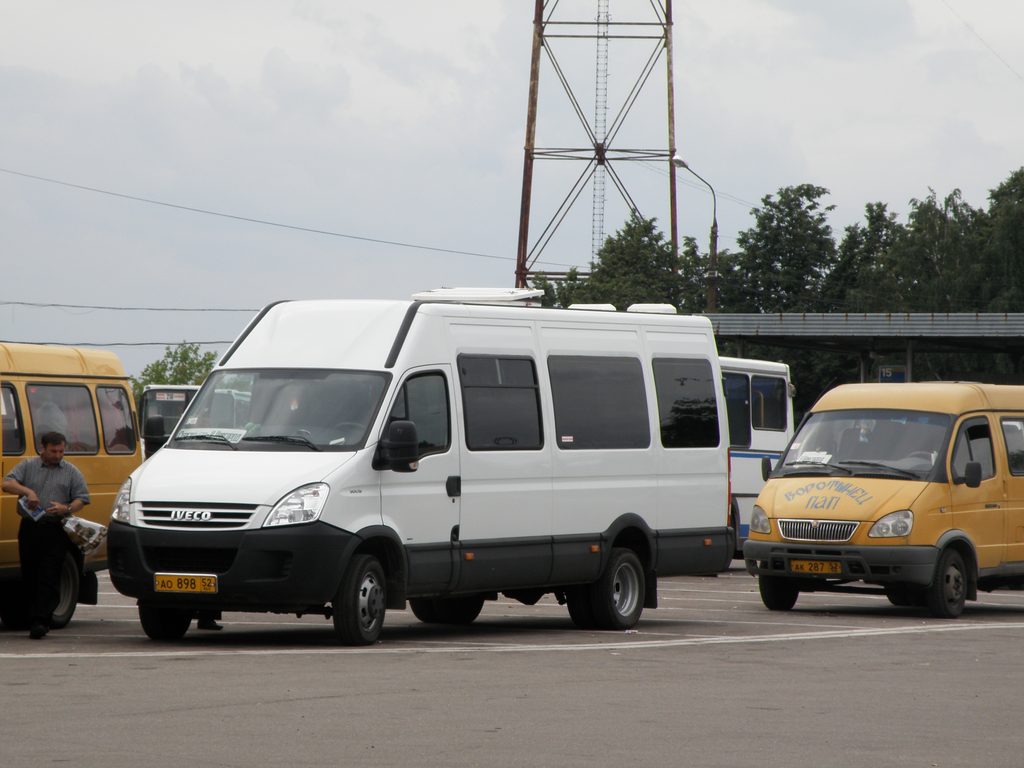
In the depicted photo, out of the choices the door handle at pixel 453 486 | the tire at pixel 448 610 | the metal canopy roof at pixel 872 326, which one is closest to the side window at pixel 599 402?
the door handle at pixel 453 486

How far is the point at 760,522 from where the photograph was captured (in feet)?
64.6

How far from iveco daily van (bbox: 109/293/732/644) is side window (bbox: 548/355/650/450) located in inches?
0.8

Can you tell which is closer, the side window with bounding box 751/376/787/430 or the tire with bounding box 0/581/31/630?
the tire with bounding box 0/581/31/630

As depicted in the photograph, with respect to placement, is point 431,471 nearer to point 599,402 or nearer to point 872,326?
point 599,402

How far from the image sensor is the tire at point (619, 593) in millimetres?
16938

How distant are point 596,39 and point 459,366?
3807 cm

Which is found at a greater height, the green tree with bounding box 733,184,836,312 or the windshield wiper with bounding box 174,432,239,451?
the green tree with bounding box 733,184,836,312

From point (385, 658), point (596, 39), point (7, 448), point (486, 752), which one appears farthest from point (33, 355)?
point (596, 39)

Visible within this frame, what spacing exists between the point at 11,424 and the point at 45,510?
108 centimetres

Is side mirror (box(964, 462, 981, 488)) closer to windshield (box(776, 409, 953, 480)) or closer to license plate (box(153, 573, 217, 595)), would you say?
windshield (box(776, 409, 953, 480))

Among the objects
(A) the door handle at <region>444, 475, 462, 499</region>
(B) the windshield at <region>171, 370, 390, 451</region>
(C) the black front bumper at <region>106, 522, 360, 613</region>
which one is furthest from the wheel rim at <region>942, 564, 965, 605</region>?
(C) the black front bumper at <region>106, 522, 360, 613</region>

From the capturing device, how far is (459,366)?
1551cm

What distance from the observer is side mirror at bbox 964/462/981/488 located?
19562 millimetres

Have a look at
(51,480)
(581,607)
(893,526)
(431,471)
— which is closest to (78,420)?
(51,480)
